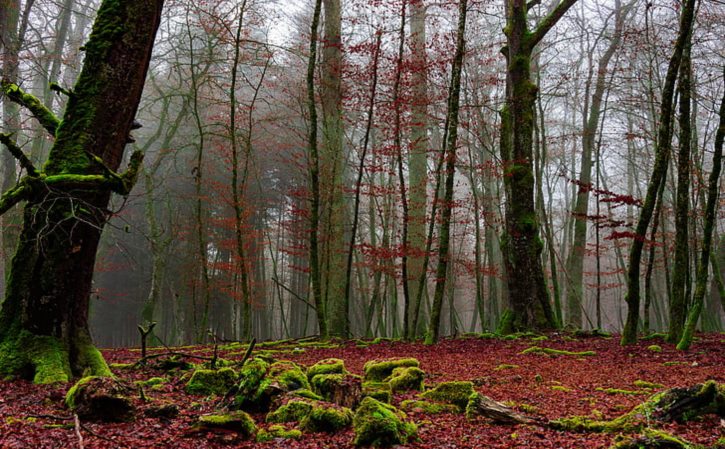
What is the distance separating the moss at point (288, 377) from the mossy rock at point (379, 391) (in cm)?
59

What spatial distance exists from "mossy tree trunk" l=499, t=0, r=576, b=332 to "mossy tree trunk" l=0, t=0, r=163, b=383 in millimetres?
7586

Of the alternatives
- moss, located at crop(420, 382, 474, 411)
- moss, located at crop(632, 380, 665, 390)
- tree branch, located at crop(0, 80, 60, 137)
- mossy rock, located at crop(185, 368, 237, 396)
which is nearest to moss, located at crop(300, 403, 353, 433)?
moss, located at crop(420, 382, 474, 411)

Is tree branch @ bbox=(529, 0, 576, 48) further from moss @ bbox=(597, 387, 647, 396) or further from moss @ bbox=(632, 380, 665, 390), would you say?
moss @ bbox=(597, 387, 647, 396)

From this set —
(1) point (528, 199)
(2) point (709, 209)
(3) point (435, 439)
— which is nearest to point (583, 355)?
(2) point (709, 209)

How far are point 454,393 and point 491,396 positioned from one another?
0.53m

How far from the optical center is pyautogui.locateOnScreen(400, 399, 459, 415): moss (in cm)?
423

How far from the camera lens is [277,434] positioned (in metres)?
3.41

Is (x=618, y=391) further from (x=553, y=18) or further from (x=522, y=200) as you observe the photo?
(x=553, y=18)

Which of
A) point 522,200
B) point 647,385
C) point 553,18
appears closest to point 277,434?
point 647,385

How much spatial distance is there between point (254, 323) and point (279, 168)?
7230 mm

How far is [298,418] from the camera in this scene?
3.80 metres

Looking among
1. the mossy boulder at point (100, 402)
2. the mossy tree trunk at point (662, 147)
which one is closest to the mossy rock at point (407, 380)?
the mossy boulder at point (100, 402)

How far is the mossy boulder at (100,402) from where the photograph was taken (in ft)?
11.2

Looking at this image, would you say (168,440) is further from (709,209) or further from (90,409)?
(709,209)
